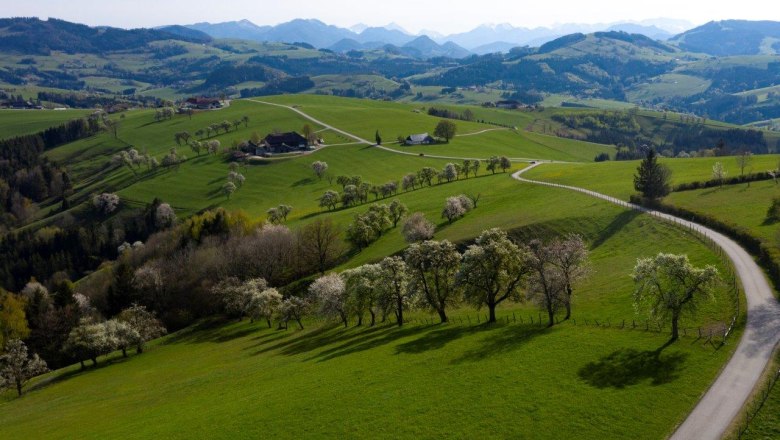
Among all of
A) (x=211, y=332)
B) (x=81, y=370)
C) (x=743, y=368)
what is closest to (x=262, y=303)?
(x=211, y=332)

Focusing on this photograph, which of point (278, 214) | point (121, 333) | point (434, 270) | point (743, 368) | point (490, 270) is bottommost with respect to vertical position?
point (121, 333)

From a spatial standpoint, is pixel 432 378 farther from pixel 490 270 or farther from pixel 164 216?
pixel 164 216

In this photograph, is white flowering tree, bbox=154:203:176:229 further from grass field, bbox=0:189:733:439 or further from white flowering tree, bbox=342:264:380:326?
white flowering tree, bbox=342:264:380:326

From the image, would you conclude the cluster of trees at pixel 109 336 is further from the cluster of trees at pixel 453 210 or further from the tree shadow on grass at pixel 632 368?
the tree shadow on grass at pixel 632 368

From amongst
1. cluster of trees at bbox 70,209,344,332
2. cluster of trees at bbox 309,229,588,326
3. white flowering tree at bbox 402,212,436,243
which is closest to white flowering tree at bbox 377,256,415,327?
cluster of trees at bbox 309,229,588,326

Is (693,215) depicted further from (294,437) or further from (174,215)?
(174,215)

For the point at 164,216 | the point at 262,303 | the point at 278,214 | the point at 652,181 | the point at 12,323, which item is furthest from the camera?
the point at 164,216
